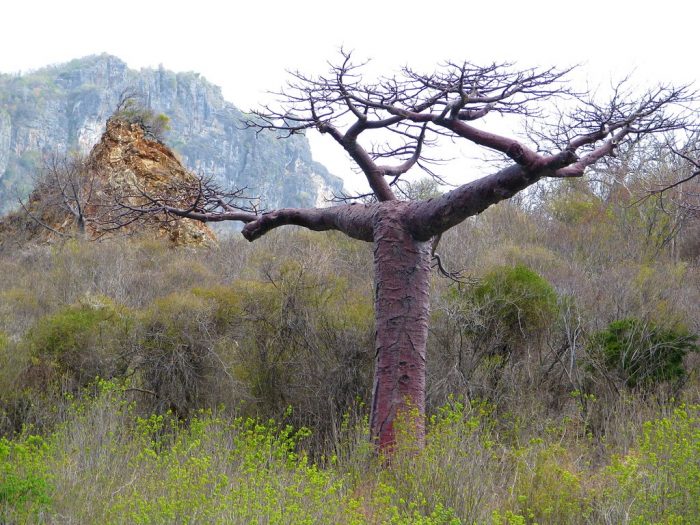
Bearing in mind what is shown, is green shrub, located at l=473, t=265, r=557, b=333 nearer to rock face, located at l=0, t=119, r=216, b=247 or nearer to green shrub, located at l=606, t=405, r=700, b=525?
green shrub, located at l=606, t=405, r=700, b=525

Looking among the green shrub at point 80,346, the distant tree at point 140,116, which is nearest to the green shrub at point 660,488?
the green shrub at point 80,346

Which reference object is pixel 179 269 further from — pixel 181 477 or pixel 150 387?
pixel 181 477

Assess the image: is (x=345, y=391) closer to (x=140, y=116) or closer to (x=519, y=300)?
(x=519, y=300)

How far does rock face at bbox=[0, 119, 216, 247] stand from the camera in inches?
803

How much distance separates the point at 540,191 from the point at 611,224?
4.75 meters

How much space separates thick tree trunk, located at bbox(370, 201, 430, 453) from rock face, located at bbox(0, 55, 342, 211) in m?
62.7

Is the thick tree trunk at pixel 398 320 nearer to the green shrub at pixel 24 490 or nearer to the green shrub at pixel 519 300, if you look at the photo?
the green shrub at pixel 24 490

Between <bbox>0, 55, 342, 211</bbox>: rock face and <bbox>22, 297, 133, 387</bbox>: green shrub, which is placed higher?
<bbox>0, 55, 342, 211</bbox>: rock face

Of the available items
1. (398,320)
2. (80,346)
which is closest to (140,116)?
(80,346)

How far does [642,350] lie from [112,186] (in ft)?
47.6

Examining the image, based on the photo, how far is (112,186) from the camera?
20.0 m

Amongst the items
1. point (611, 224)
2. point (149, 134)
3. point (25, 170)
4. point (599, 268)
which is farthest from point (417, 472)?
point (25, 170)

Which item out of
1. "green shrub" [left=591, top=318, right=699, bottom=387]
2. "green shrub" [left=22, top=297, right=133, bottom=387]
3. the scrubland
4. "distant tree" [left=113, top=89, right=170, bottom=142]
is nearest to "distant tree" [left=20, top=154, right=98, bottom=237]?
"distant tree" [left=113, top=89, right=170, bottom=142]

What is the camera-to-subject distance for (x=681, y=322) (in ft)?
38.0
